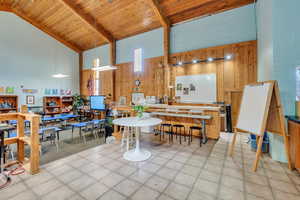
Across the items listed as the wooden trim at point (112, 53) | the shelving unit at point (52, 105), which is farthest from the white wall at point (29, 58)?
the wooden trim at point (112, 53)

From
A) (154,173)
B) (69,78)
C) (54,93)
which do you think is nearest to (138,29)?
(69,78)

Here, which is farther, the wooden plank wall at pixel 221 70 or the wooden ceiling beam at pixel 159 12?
the wooden ceiling beam at pixel 159 12

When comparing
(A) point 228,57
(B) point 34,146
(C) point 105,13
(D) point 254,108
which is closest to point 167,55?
(A) point 228,57

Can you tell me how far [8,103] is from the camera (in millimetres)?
6336

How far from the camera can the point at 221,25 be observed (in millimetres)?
5105

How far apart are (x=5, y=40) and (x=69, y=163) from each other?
24.5 ft

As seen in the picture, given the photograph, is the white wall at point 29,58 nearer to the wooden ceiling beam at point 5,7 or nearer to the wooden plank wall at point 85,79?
the wooden ceiling beam at point 5,7

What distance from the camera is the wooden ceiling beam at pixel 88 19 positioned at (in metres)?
5.54

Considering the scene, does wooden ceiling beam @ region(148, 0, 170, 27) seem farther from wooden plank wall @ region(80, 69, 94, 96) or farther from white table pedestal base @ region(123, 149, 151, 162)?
wooden plank wall @ region(80, 69, 94, 96)

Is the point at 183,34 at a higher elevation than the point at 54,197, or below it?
higher

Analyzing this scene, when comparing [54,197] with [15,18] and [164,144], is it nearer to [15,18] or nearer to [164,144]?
[164,144]

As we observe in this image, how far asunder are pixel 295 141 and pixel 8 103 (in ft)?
32.6

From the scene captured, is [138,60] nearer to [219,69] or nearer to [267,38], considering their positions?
[219,69]

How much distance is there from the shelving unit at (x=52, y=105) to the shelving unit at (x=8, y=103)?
1165mm
